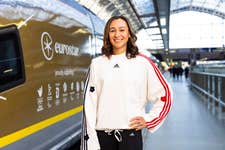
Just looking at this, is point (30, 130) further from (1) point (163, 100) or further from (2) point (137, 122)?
(1) point (163, 100)

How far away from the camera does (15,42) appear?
2973 millimetres

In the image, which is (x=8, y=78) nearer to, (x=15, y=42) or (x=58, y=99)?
(x=15, y=42)

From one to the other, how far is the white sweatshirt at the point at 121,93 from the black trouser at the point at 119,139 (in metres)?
0.05

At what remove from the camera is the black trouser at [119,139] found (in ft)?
7.79

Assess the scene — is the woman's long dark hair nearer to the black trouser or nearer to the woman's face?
the woman's face

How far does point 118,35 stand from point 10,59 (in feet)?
3.34

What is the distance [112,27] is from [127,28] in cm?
10

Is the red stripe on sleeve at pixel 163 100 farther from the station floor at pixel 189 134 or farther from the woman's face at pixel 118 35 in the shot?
the station floor at pixel 189 134

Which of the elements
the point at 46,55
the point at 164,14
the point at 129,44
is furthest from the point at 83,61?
the point at 164,14

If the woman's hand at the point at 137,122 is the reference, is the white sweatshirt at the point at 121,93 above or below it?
above

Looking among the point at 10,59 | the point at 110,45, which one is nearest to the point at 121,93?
the point at 110,45

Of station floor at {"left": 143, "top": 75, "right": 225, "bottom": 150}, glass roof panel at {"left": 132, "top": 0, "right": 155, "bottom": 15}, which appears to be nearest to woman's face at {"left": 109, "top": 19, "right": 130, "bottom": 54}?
station floor at {"left": 143, "top": 75, "right": 225, "bottom": 150}

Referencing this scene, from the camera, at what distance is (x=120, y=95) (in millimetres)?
2309

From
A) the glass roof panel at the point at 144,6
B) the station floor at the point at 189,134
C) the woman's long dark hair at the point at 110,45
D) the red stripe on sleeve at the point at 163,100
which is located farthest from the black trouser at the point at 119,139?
the glass roof panel at the point at 144,6
